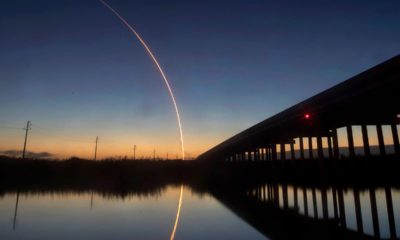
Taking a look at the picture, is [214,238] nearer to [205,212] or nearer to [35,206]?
[205,212]

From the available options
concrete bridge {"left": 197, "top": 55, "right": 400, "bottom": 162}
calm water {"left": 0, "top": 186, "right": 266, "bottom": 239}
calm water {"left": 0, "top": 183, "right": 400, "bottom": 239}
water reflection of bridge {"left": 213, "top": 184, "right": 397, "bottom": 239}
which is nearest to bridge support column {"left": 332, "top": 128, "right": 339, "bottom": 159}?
concrete bridge {"left": 197, "top": 55, "right": 400, "bottom": 162}

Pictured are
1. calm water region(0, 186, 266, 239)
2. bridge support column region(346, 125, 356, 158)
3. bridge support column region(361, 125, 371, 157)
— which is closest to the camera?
calm water region(0, 186, 266, 239)

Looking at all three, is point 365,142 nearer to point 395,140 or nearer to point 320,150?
point 395,140

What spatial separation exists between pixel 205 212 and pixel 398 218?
8150 millimetres

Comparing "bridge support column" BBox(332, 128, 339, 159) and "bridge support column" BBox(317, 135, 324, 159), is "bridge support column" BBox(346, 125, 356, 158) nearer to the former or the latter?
"bridge support column" BBox(332, 128, 339, 159)

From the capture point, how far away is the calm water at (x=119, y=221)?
11094 millimetres

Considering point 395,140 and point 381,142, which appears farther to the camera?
point 381,142

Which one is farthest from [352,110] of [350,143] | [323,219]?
[323,219]

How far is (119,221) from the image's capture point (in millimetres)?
13625

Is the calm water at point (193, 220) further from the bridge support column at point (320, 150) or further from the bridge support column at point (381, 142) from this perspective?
the bridge support column at point (320, 150)

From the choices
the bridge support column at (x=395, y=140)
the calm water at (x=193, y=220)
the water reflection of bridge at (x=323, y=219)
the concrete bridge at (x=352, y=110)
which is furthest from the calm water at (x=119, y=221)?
the bridge support column at (x=395, y=140)

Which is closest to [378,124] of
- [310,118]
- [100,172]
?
[310,118]

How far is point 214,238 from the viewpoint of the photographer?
35.0ft

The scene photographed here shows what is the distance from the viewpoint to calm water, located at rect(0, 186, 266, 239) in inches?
437
